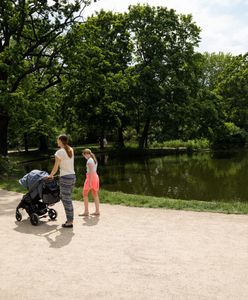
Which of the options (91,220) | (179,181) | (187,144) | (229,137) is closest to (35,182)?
(91,220)

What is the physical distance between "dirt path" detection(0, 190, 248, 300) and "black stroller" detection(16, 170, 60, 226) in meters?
0.30

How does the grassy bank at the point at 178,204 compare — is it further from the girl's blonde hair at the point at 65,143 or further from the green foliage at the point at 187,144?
the green foliage at the point at 187,144

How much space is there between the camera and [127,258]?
6.42m

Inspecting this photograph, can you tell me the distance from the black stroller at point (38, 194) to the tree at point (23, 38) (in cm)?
1006

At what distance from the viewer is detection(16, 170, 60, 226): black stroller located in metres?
8.58

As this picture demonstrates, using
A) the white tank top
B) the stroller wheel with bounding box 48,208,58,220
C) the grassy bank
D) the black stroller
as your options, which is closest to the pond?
the grassy bank

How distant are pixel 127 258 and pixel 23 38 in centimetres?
1905

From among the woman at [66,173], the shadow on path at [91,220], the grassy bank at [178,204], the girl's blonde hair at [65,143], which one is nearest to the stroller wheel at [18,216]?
the woman at [66,173]

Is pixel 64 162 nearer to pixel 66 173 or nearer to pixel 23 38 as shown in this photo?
pixel 66 173

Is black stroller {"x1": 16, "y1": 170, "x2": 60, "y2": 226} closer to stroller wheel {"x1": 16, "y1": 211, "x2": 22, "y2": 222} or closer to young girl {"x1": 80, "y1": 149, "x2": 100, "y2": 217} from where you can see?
stroller wheel {"x1": 16, "y1": 211, "x2": 22, "y2": 222}

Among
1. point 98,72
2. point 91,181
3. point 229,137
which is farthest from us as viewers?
point 229,137

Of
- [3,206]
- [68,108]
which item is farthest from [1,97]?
[68,108]

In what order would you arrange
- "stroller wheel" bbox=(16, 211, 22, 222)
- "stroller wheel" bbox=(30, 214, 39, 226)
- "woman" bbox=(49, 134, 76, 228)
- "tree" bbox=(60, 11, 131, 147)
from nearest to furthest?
"woman" bbox=(49, 134, 76, 228) → "stroller wheel" bbox=(30, 214, 39, 226) → "stroller wheel" bbox=(16, 211, 22, 222) → "tree" bbox=(60, 11, 131, 147)

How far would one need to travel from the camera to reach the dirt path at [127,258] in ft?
17.0
